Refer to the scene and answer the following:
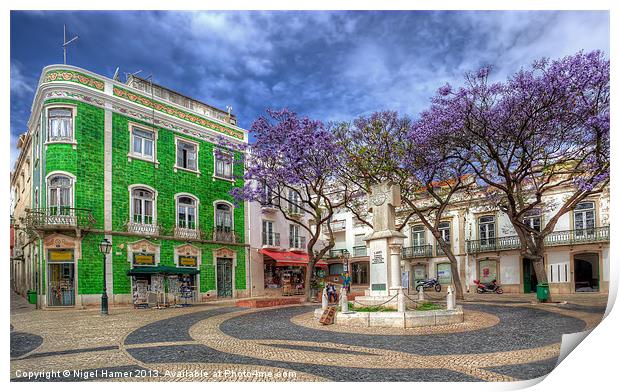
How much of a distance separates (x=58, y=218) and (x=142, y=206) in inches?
144

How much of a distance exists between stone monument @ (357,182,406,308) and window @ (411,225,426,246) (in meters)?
20.4

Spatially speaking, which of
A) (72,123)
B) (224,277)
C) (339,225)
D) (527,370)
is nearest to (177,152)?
(72,123)

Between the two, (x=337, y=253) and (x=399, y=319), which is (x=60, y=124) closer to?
(x=399, y=319)

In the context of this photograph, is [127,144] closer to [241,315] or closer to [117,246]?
[117,246]

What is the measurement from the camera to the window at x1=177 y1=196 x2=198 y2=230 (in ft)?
71.9

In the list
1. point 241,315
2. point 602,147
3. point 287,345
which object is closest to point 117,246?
point 241,315

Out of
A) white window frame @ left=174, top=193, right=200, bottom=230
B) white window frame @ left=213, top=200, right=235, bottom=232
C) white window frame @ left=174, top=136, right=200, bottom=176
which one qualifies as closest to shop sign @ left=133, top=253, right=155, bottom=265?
white window frame @ left=174, top=193, right=200, bottom=230

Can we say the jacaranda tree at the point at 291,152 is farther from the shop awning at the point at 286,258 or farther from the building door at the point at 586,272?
the building door at the point at 586,272

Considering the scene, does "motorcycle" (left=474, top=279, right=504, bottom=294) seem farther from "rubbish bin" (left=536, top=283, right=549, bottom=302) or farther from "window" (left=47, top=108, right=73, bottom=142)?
"window" (left=47, top=108, right=73, bottom=142)

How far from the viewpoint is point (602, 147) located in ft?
47.9

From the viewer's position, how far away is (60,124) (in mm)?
17875

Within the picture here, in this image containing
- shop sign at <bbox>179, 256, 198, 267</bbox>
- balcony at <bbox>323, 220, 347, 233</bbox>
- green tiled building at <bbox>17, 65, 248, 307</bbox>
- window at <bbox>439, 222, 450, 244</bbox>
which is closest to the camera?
green tiled building at <bbox>17, 65, 248, 307</bbox>

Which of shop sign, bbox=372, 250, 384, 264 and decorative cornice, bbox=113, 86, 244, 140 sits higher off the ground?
decorative cornice, bbox=113, 86, 244, 140

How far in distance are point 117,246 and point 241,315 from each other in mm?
7445
